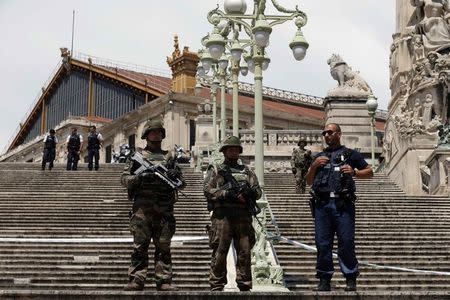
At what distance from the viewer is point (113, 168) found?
27188 millimetres

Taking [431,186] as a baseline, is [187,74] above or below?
above

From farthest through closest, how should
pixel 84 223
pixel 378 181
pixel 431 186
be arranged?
pixel 378 181 < pixel 431 186 < pixel 84 223

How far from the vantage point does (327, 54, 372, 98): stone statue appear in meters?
37.7

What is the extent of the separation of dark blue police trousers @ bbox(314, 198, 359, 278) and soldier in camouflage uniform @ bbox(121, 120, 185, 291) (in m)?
1.52

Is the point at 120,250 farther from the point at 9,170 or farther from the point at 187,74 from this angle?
the point at 187,74

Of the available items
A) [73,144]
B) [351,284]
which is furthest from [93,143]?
[351,284]

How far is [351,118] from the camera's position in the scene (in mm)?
36875

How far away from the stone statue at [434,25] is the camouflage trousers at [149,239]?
20759 millimetres

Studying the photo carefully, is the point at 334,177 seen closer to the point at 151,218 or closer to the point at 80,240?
the point at 151,218

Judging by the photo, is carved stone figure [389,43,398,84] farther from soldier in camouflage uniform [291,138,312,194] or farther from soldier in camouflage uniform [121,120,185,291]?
soldier in camouflage uniform [121,120,185,291]

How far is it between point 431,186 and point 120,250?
11.1 metres

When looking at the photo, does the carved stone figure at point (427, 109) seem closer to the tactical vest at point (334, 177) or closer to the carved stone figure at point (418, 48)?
the carved stone figure at point (418, 48)

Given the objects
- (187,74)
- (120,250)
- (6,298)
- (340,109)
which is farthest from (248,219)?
(187,74)

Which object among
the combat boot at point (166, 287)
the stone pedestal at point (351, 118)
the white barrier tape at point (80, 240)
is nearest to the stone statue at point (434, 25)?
the stone pedestal at point (351, 118)
